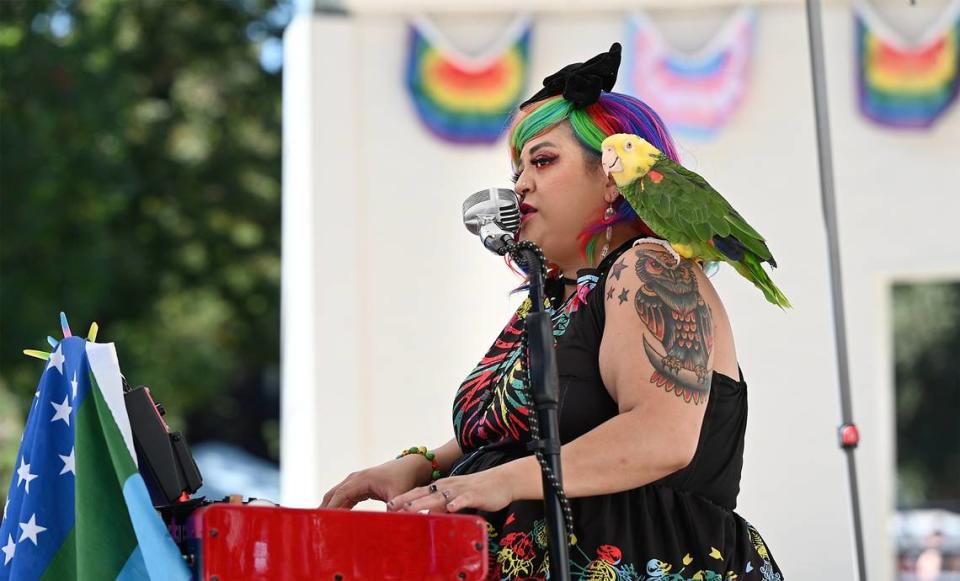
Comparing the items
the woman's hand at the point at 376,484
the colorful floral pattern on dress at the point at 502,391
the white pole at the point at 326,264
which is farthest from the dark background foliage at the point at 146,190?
the colorful floral pattern on dress at the point at 502,391

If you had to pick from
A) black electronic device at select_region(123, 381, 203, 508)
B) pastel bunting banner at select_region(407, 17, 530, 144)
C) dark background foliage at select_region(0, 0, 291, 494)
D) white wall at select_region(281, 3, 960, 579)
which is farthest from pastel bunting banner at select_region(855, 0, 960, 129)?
dark background foliage at select_region(0, 0, 291, 494)

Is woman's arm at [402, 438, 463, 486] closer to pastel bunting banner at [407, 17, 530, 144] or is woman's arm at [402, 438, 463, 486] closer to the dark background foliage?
pastel bunting banner at [407, 17, 530, 144]

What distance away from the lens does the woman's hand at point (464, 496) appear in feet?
5.53

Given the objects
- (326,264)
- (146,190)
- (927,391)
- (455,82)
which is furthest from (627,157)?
(927,391)

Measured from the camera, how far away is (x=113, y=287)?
1197 centimetres

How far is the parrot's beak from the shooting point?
188cm

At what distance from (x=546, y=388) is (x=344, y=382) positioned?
3317mm

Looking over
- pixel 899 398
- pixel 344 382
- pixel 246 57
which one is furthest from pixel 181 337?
pixel 899 398

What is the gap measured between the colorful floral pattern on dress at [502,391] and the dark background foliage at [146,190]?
341 inches

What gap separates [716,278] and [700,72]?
854mm

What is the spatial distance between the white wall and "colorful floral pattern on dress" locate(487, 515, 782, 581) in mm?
3059

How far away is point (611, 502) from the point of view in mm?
1821

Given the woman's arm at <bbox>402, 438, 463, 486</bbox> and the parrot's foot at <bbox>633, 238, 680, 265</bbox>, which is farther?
the woman's arm at <bbox>402, 438, 463, 486</bbox>

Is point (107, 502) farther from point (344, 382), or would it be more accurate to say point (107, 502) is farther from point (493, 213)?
point (344, 382)
